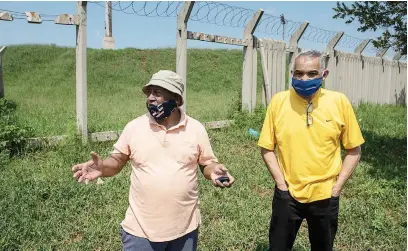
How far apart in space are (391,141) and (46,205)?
6.72 meters

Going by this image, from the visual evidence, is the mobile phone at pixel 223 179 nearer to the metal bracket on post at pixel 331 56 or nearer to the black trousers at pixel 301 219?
the black trousers at pixel 301 219

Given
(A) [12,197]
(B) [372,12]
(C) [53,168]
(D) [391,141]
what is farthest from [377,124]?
(A) [12,197]

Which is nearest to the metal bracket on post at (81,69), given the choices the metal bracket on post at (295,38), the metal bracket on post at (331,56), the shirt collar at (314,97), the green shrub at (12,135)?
the green shrub at (12,135)

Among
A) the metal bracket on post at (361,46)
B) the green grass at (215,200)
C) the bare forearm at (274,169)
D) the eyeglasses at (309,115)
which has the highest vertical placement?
the eyeglasses at (309,115)

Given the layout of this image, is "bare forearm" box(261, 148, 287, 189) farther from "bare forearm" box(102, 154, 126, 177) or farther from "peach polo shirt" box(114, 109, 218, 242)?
"bare forearm" box(102, 154, 126, 177)

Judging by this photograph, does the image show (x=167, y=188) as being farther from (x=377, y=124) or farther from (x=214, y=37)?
(x=377, y=124)

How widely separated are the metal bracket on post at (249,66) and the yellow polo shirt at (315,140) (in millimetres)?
5943

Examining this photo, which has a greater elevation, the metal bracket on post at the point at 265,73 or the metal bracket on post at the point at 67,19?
the metal bracket on post at the point at 67,19

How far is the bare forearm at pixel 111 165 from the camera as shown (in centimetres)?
247

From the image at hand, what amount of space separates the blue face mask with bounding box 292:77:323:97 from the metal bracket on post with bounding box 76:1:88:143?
156 inches

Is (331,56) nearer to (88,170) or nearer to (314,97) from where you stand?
(314,97)

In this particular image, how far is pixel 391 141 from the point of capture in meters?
8.30

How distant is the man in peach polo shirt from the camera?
2.38 m

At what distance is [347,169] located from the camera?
2.80 m
